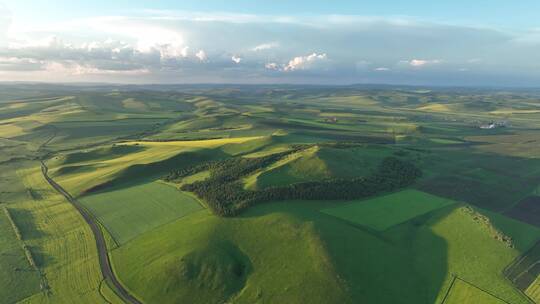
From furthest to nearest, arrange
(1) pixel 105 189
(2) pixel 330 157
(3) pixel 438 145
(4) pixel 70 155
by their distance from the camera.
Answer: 1. (3) pixel 438 145
2. (4) pixel 70 155
3. (2) pixel 330 157
4. (1) pixel 105 189

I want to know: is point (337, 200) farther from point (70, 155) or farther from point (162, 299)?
point (70, 155)

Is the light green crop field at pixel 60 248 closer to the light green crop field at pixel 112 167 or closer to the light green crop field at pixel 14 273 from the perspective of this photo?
the light green crop field at pixel 14 273

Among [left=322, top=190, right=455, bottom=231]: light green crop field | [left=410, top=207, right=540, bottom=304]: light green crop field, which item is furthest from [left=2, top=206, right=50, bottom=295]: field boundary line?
[left=410, top=207, right=540, bottom=304]: light green crop field

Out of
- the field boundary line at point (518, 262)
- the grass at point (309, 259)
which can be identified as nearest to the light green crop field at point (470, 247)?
the grass at point (309, 259)

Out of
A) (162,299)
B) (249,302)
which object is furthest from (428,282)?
(162,299)

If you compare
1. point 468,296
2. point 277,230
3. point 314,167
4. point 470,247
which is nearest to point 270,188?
point 277,230
